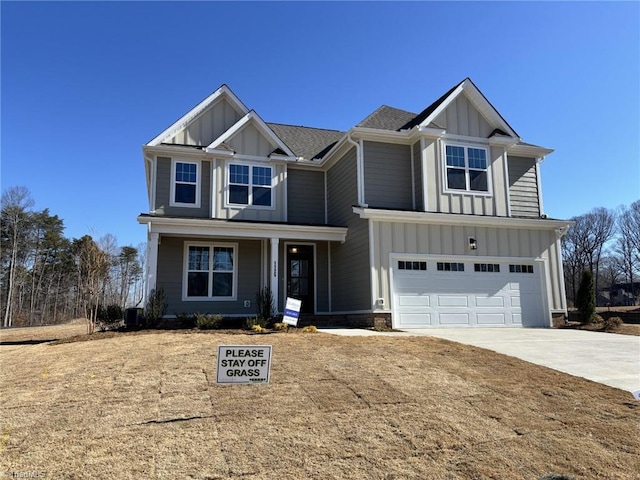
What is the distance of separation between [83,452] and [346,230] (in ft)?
Result: 38.9

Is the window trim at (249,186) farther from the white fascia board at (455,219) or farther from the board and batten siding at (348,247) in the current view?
the white fascia board at (455,219)

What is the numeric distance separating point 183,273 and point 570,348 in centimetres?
1138

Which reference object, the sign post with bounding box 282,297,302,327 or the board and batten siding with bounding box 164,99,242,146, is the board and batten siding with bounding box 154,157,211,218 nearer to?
the board and batten siding with bounding box 164,99,242,146

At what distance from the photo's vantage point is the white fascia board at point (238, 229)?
14015 mm

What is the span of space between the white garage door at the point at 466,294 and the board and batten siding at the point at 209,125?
8068 millimetres

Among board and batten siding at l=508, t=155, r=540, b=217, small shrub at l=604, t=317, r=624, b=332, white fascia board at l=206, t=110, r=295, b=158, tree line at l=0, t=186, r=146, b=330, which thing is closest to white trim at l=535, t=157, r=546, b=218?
board and batten siding at l=508, t=155, r=540, b=217

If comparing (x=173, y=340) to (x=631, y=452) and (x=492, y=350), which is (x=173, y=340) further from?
(x=631, y=452)

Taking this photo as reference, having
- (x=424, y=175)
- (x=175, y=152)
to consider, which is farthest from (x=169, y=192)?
(x=424, y=175)

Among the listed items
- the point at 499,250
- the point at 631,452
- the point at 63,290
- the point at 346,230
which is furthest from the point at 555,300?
the point at 63,290

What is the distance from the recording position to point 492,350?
9.55m

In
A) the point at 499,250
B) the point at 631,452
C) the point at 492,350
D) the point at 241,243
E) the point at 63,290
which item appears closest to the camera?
the point at 631,452

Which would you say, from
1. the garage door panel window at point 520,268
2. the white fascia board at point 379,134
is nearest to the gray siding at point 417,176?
the white fascia board at point 379,134

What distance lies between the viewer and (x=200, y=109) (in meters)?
16.6

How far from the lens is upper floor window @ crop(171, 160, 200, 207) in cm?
1570
